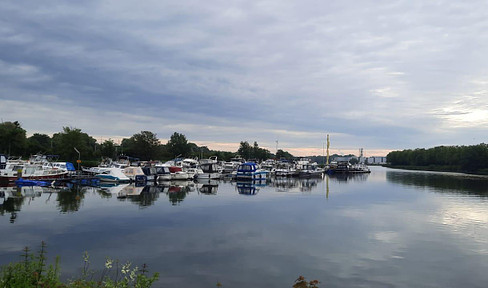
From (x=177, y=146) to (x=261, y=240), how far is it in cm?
11292

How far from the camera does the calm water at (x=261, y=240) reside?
14.3 metres

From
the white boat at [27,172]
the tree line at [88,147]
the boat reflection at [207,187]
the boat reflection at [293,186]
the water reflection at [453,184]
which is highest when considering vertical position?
the tree line at [88,147]

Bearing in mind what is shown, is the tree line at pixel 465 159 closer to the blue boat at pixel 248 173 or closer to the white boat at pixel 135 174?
the blue boat at pixel 248 173

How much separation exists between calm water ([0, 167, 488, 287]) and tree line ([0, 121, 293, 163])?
5087 cm

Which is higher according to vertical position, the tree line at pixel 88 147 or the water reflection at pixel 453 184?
the tree line at pixel 88 147

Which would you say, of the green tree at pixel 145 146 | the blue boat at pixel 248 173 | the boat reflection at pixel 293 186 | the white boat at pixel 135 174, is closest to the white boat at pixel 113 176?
the white boat at pixel 135 174

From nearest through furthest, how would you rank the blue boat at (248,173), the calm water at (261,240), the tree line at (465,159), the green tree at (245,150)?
the calm water at (261,240) → the blue boat at (248,173) → the tree line at (465,159) → the green tree at (245,150)

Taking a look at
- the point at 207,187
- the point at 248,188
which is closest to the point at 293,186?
the point at 248,188

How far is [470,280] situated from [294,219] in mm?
13586

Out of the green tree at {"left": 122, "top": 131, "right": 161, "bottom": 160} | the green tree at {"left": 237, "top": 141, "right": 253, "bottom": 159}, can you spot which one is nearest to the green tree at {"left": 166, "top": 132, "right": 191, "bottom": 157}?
the green tree at {"left": 122, "top": 131, "right": 161, "bottom": 160}

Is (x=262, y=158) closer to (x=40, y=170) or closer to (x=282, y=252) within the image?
(x=40, y=170)

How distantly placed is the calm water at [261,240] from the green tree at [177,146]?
314 feet

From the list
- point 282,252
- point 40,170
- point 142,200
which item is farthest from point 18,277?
point 40,170

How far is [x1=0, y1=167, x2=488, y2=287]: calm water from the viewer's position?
14336mm
